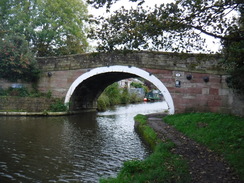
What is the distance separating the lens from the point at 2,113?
44.0ft

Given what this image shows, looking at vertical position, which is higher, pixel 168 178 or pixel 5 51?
pixel 5 51

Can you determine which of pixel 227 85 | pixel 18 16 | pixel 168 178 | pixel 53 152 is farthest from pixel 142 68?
pixel 18 16

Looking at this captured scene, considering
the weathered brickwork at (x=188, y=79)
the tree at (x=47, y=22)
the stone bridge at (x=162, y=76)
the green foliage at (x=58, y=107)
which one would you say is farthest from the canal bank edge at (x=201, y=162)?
the tree at (x=47, y=22)

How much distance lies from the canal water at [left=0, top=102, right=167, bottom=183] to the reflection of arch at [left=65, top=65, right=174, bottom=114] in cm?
337

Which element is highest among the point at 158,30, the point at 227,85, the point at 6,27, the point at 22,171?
the point at 6,27

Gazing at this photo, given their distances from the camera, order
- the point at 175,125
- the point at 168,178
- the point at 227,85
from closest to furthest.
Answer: the point at 168,178, the point at 175,125, the point at 227,85

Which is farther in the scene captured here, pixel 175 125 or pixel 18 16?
pixel 18 16

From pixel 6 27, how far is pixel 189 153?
19.1 metres

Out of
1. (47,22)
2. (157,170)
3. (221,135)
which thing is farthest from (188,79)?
(47,22)

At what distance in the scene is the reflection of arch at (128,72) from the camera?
12.4m

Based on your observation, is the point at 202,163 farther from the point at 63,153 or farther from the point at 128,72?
the point at 128,72

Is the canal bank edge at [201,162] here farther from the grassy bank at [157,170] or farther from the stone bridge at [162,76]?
the stone bridge at [162,76]

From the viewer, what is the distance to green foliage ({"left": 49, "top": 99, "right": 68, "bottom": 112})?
1459 cm

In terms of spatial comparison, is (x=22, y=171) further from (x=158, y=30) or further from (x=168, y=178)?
(x=158, y=30)
